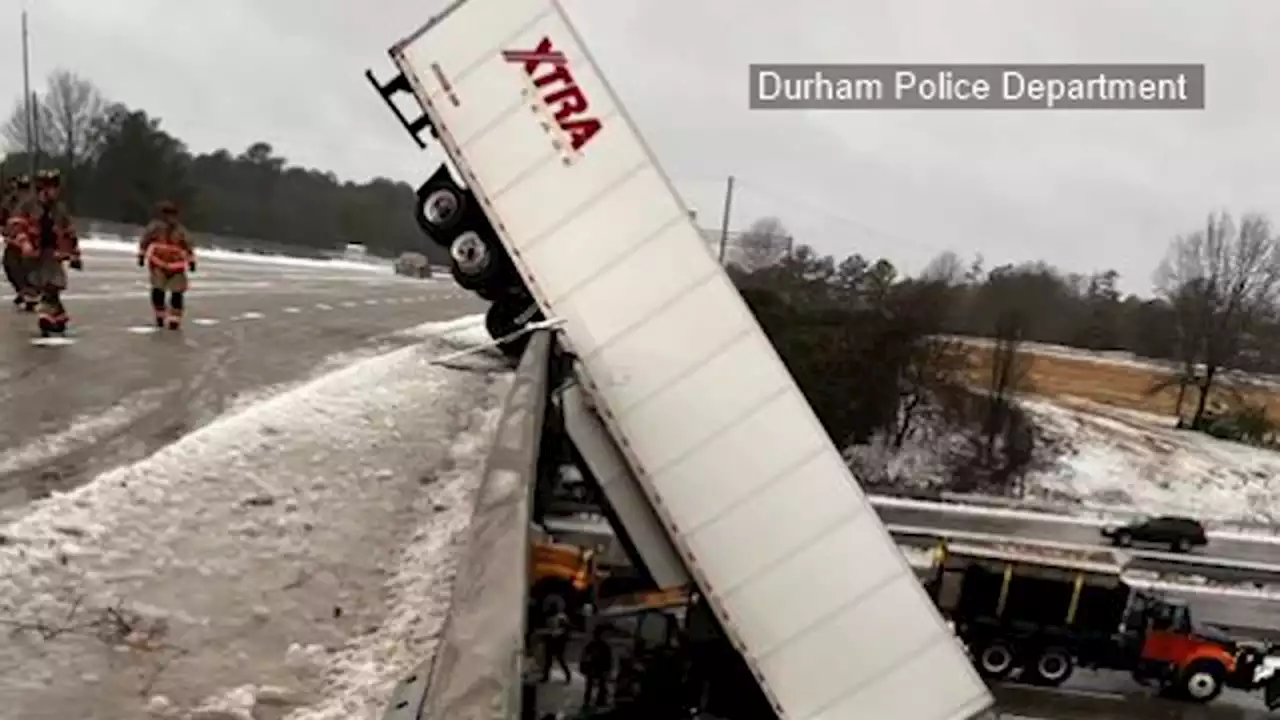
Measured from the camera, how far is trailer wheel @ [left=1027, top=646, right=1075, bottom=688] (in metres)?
17.8

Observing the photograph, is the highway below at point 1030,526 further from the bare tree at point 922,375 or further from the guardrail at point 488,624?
the guardrail at point 488,624

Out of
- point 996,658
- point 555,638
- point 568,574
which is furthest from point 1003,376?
point 555,638

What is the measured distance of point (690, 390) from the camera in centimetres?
1023

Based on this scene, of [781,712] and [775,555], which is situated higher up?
[775,555]

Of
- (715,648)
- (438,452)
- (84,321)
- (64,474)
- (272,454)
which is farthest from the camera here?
(84,321)

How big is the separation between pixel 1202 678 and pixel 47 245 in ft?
53.6

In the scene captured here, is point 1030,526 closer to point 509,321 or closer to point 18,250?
point 509,321

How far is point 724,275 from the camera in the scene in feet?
34.8

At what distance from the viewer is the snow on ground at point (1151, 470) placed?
135 feet

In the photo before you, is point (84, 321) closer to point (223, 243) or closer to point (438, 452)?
point (438, 452)

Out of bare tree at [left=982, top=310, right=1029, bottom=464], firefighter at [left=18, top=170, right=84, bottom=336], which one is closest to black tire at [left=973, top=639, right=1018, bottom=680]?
firefighter at [left=18, top=170, right=84, bottom=336]

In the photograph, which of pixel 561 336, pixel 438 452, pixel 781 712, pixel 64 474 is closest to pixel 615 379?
pixel 561 336

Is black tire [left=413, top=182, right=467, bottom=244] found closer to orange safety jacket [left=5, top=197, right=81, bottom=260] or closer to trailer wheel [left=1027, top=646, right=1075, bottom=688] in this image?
orange safety jacket [left=5, top=197, right=81, bottom=260]

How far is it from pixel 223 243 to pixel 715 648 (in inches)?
2011
